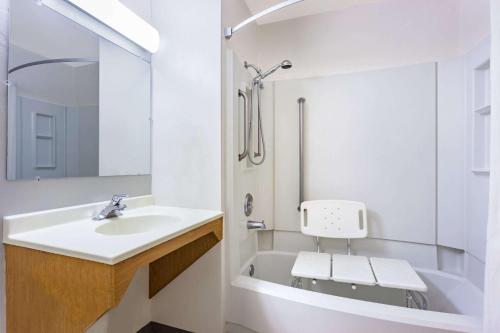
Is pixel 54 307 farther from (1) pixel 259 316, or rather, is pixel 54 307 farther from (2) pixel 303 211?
(2) pixel 303 211

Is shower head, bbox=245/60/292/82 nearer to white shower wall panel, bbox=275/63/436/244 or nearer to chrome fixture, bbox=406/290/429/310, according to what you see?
white shower wall panel, bbox=275/63/436/244

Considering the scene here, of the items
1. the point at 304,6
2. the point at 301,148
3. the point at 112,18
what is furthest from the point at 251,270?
the point at 304,6

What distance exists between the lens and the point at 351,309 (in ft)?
3.69

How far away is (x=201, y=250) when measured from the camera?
1.31 meters

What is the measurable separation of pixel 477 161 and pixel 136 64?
7.37 ft

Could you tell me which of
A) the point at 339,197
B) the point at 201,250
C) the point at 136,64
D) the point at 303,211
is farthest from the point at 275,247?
the point at 136,64

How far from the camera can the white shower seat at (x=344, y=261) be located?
139 centimetres

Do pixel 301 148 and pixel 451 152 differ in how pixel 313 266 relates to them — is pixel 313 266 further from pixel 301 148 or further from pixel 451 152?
pixel 451 152

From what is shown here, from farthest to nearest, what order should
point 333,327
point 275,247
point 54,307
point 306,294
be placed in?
point 275,247 → point 306,294 → point 333,327 → point 54,307

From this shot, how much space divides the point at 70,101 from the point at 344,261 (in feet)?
6.11

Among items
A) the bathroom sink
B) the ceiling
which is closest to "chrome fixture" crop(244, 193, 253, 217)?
the bathroom sink

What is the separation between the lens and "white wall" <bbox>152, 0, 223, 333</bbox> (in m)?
1.34

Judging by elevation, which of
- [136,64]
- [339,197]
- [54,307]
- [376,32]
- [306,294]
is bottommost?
[306,294]

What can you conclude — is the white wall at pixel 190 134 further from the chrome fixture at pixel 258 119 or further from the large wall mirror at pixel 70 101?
the chrome fixture at pixel 258 119
